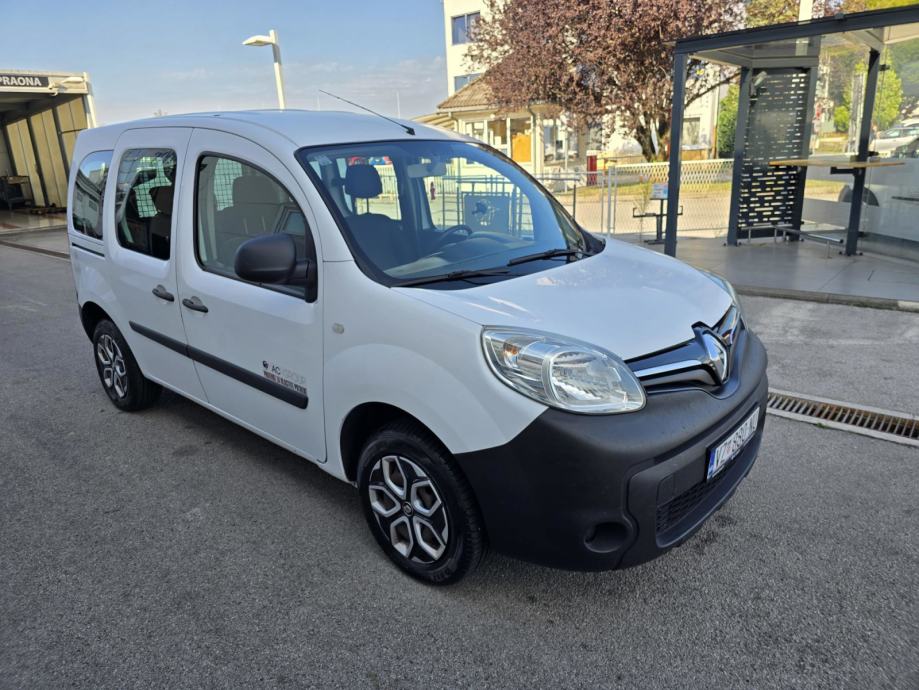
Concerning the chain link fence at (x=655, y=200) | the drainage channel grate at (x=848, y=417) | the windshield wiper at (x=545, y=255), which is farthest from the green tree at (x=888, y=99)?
the windshield wiper at (x=545, y=255)

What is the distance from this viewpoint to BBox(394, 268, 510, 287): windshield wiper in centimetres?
266

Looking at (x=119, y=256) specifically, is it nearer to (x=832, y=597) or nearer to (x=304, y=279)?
(x=304, y=279)

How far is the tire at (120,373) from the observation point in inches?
175

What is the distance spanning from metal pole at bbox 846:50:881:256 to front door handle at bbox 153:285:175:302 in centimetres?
903

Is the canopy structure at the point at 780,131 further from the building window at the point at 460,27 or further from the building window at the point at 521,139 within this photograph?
the building window at the point at 460,27

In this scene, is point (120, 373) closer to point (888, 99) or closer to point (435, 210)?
point (435, 210)

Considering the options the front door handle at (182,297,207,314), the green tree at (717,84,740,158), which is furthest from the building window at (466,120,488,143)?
the front door handle at (182,297,207,314)

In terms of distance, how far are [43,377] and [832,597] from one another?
575 centimetres

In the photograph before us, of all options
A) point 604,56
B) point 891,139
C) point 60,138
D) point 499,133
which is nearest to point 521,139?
point 499,133

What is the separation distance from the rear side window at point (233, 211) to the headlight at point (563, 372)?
3.76 feet

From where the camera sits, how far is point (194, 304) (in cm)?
347

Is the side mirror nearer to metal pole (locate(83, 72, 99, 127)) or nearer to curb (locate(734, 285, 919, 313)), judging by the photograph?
curb (locate(734, 285, 919, 313))

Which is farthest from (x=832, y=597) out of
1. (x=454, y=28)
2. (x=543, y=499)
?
(x=454, y=28)

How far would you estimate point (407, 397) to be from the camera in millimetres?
2471
